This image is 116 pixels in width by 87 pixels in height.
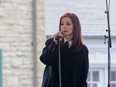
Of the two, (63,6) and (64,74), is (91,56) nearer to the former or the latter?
(63,6)

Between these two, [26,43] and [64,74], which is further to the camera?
[26,43]

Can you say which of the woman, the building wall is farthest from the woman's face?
the building wall

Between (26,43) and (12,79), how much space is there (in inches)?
22.3

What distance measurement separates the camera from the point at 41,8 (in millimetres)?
9352

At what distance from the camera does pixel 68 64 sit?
388 centimetres

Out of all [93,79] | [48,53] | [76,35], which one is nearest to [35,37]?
[93,79]

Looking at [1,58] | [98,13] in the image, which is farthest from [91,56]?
[1,58]

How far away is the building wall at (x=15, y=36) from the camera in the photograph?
30.8 feet

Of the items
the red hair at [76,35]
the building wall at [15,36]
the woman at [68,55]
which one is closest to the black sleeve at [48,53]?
the woman at [68,55]

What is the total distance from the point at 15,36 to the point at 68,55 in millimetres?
5606

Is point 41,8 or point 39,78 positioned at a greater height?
point 41,8

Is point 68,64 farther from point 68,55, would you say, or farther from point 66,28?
point 66,28

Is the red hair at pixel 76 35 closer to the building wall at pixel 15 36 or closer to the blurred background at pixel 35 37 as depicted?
the blurred background at pixel 35 37

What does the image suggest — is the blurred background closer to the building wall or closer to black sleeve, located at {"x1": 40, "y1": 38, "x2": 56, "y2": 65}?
the building wall
